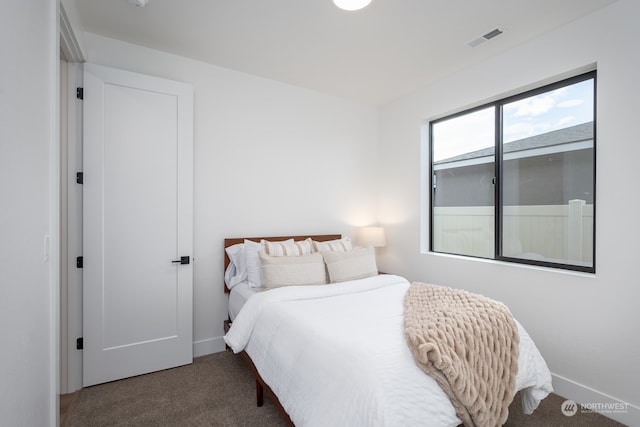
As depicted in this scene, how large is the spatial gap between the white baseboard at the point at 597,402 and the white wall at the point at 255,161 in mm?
2372

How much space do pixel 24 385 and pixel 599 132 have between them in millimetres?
3453

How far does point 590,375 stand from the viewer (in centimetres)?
210

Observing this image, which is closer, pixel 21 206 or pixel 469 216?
pixel 21 206

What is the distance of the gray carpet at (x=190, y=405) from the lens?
74.4 inches

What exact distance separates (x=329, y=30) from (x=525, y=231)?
7.88 ft

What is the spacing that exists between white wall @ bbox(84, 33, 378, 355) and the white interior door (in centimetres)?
22

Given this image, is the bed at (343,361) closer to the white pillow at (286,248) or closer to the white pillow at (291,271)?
the white pillow at (291,271)

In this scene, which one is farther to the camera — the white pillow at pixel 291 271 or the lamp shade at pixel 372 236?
the lamp shade at pixel 372 236

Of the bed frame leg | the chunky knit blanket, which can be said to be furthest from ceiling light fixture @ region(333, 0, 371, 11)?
the bed frame leg

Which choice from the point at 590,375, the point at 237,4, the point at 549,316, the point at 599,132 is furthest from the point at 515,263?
the point at 237,4

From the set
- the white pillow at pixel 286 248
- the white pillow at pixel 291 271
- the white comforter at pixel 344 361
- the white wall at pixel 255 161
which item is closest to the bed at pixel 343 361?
the white comforter at pixel 344 361

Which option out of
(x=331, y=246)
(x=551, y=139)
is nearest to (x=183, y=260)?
(x=331, y=246)

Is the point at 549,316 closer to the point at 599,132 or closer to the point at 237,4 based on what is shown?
the point at 599,132

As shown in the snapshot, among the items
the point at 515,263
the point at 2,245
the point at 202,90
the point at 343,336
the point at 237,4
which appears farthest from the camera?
the point at 202,90
